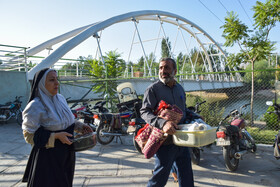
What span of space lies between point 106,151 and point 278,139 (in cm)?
328

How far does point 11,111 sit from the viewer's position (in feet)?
23.5

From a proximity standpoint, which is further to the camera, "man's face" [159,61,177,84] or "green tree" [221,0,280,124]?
"green tree" [221,0,280,124]

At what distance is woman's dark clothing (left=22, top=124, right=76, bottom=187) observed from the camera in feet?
5.12

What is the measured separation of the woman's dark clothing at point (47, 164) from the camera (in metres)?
1.56

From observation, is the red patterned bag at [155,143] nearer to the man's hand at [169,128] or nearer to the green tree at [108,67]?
the man's hand at [169,128]

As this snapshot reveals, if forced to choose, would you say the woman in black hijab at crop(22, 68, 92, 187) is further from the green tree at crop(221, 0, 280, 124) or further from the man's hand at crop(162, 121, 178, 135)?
the green tree at crop(221, 0, 280, 124)

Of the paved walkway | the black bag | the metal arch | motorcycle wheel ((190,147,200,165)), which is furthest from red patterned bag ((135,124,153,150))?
the metal arch

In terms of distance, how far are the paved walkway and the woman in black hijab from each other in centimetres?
123

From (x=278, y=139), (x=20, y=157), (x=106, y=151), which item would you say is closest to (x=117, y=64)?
(x=106, y=151)

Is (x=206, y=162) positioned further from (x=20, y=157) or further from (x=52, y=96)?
(x=20, y=157)

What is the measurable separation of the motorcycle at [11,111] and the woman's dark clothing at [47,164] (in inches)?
253

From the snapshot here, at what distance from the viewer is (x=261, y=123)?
668 cm

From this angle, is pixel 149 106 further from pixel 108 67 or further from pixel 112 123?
pixel 108 67

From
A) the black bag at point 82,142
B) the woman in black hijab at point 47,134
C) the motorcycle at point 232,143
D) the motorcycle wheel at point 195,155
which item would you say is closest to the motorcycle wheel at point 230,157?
the motorcycle at point 232,143
